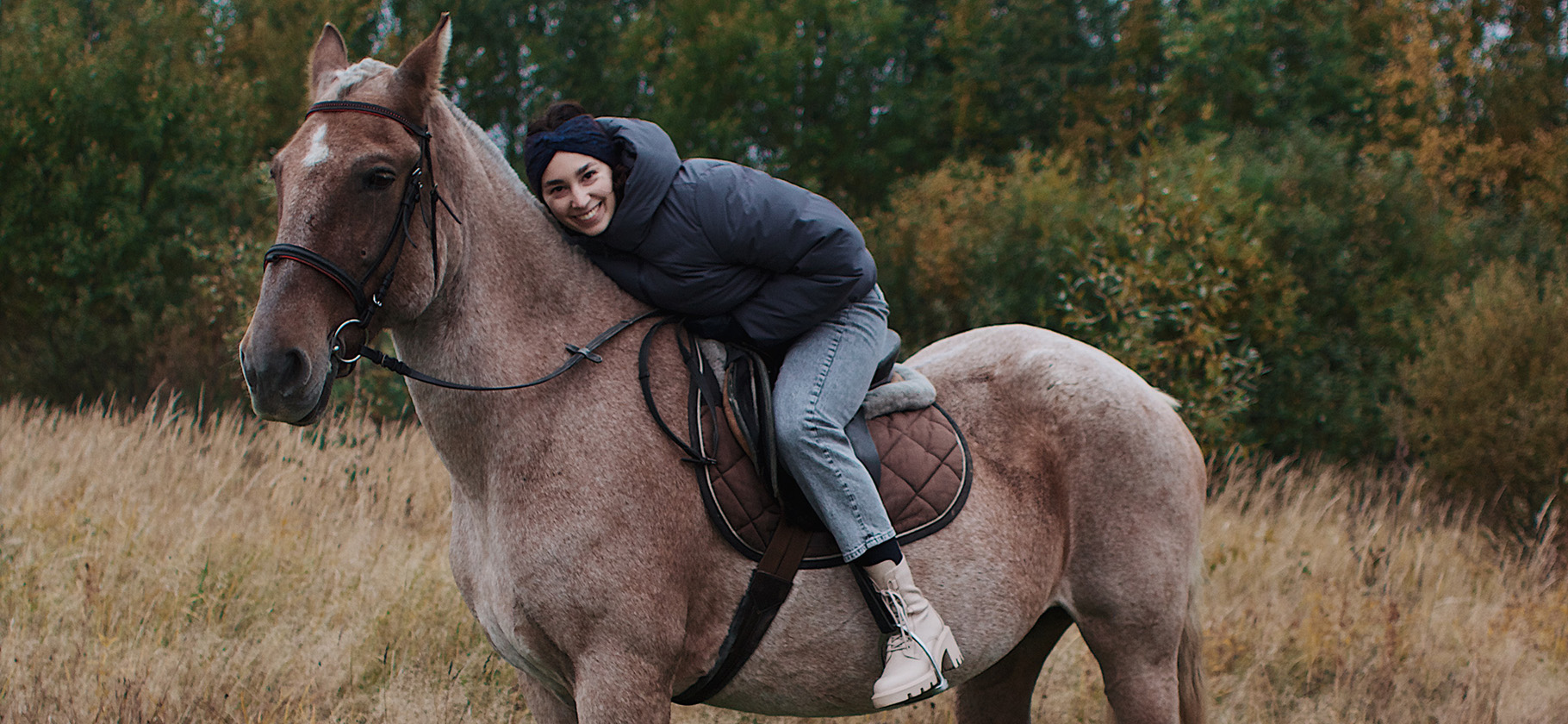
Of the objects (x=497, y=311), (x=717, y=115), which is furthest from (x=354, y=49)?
(x=497, y=311)

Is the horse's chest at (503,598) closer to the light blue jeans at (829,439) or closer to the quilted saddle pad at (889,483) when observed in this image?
the quilted saddle pad at (889,483)

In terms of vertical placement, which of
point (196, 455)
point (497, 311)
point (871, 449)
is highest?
point (497, 311)

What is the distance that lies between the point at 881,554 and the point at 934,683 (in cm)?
42

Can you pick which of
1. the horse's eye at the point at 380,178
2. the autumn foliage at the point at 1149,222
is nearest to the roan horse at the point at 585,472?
the horse's eye at the point at 380,178

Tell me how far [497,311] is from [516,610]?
83 cm

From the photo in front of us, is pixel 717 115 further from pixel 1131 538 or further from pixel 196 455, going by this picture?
pixel 1131 538

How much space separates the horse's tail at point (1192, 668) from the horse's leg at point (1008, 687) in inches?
17.0

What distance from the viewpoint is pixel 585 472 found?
8.61 feet

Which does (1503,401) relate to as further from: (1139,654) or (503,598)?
(503,598)

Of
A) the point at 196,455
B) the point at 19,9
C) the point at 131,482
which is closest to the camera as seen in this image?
the point at 131,482

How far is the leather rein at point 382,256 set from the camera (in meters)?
2.24

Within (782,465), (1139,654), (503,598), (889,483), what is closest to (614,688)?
(503,598)

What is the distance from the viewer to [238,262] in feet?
39.1

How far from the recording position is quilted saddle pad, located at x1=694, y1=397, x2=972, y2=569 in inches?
110
